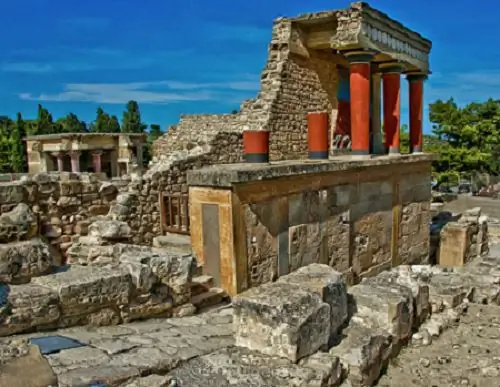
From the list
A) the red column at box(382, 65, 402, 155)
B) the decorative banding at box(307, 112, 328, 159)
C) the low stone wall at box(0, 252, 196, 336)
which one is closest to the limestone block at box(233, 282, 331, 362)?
the low stone wall at box(0, 252, 196, 336)

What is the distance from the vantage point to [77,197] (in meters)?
8.84

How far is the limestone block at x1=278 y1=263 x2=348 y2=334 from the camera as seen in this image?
4.91 m

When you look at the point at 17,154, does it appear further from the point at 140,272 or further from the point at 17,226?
the point at 140,272

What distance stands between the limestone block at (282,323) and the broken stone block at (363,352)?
27cm

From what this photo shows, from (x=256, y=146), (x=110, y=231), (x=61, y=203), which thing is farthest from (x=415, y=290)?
(x=61, y=203)

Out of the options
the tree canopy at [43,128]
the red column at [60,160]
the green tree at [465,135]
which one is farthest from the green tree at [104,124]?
the green tree at [465,135]

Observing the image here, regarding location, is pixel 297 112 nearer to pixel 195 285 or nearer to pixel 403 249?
pixel 403 249

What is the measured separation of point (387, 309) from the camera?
5434 millimetres

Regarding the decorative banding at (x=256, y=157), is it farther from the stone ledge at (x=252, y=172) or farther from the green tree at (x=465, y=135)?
the green tree at (x=465, y=135)

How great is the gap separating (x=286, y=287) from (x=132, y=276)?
1.62 meters

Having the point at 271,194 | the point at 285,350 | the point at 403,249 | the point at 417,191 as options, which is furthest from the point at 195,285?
the point at 417,191

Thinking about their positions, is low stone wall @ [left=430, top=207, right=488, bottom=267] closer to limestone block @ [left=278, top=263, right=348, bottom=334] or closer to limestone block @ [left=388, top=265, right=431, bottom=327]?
limestone block @ [left=388, top=265, right=431, bottom=327]

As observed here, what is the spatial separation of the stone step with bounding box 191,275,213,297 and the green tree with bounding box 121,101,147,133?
42259 millimetres

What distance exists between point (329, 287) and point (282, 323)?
1.06 meters
